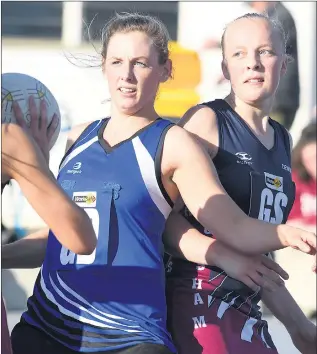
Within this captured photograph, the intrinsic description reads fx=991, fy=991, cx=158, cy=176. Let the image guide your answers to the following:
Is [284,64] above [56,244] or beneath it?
above

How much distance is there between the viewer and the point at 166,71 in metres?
3.56

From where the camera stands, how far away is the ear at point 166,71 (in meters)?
3.54

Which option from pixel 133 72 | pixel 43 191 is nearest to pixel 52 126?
pixel 43 191

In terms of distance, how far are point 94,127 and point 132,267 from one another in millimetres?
602

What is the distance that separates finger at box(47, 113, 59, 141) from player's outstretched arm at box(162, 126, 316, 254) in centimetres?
46

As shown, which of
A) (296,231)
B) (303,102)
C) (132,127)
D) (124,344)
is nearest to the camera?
(296,231)

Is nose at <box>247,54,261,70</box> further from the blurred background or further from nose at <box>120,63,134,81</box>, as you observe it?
the blurred background

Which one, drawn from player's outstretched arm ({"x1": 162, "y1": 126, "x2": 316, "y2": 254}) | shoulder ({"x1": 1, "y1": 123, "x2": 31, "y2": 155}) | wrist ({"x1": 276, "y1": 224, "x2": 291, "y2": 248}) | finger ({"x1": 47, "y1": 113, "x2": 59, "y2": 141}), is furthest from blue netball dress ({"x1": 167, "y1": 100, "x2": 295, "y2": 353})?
shoulder ({"x1": 1, "y1": 123, "x2": 31, "y2": 155})

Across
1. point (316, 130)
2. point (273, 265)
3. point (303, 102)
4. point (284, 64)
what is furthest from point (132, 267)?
point (303, 102)

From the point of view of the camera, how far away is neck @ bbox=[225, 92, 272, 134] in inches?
144

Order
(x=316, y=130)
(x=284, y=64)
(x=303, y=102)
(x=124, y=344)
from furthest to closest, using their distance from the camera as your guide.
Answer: (x=303, y=102), (x=316, y=130), (x=284, y=64), (x=124, y=344)

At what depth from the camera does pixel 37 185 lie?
9.01 feet

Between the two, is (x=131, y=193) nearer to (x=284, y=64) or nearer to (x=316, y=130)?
(x=284, y=64)

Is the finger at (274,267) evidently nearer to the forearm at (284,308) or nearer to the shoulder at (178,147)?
the shoulder at (178,147)
